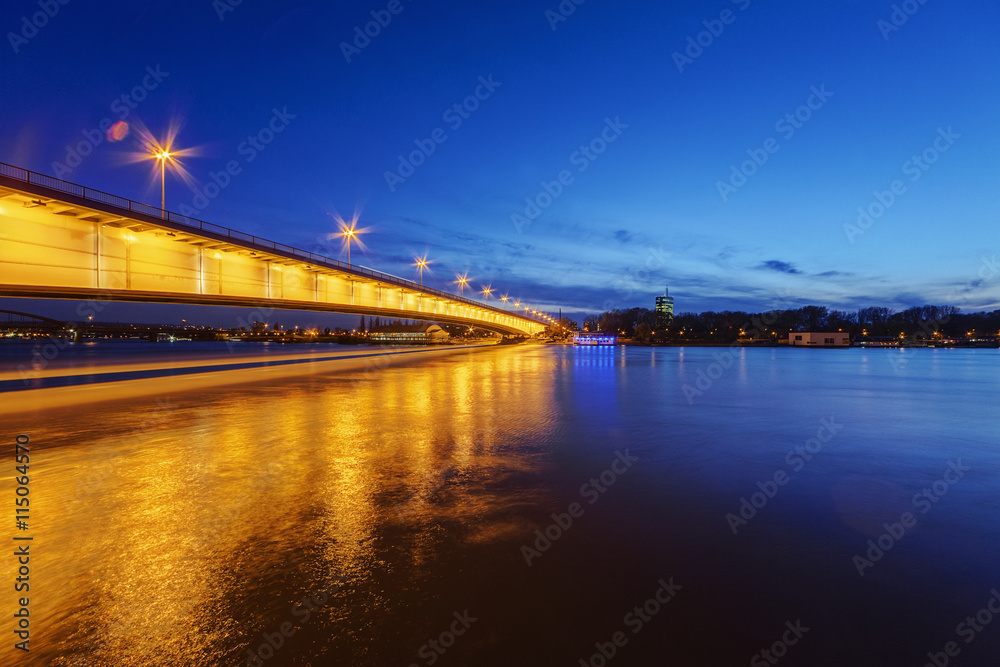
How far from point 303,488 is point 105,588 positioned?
2.75m

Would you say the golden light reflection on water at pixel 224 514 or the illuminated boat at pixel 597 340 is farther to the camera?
the illuminated boat at pixel 597 340

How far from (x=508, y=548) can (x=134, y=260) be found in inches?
1257

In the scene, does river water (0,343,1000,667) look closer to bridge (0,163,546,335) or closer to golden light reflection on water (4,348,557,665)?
golden light reflection on water (4,348,557,665)

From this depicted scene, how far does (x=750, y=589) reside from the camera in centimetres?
409

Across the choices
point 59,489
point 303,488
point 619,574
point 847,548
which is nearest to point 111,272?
point 59,489

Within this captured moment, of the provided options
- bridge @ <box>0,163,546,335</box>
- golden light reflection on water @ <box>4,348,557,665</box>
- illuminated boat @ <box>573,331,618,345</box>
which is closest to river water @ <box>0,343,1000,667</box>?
golden light reflection on water @ <box>4,348,557,665</box>

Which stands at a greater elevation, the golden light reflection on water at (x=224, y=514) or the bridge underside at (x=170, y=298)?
the bridge underside at (x=170, y=298)

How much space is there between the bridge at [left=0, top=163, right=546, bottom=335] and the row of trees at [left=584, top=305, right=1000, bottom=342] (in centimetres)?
15404

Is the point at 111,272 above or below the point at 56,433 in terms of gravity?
above

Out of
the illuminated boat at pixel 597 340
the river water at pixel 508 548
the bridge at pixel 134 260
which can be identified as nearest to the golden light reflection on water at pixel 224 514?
the river water at pixel 508 548

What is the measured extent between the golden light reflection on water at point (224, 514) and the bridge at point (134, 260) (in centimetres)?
1494

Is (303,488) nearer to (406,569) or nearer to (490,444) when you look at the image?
(406,569)

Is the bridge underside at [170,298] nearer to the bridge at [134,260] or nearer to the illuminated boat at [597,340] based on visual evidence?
the bridge at [134,260]

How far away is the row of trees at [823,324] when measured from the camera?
161125mm
